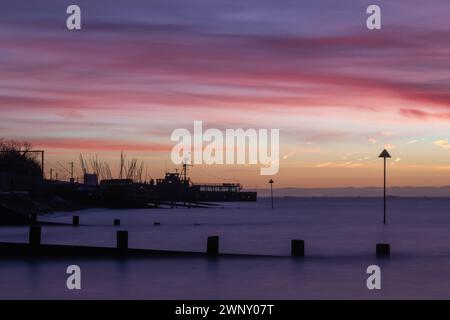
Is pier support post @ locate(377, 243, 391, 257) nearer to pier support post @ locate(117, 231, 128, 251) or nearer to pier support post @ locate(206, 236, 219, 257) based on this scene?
pier support post @ locate(206, 236, 219, 257)

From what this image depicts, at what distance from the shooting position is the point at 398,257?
42.7 m

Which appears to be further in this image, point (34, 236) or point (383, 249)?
point (383, 249)

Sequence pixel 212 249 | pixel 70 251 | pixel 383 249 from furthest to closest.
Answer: pixel 383 249 < pixel 212 249 < pixel 70 251

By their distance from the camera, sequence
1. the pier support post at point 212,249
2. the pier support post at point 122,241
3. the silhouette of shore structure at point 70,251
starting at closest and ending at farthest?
the silhouette of shore structure at point 70,251 < the pier support post at point 122,241 < the pier support post at point 212,249

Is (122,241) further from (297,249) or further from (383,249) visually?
(383,249)

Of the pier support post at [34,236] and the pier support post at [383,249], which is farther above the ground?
the pier support post at [34,236]

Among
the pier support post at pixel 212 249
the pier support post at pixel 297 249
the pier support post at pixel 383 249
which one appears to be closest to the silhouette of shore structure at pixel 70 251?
the pier support post at pixel 212 249

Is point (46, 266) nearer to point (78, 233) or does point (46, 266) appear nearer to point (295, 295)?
point (295, 295)

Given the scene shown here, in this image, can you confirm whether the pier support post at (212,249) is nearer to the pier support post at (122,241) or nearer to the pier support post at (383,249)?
the pier support post at (122,241)

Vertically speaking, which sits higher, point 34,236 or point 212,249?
point 34,236

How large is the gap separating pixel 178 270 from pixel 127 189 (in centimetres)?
14203

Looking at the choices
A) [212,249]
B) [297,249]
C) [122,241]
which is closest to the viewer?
[122,241]

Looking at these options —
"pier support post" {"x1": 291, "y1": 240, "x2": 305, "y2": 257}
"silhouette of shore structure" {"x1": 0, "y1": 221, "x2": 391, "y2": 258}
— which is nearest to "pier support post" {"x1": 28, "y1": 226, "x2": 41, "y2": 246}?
"silhouette of shore structure" {"x1": 0, "y1": 221, "x2": 391, "y2": 258}

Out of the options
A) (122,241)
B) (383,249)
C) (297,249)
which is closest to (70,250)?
(122,241)
